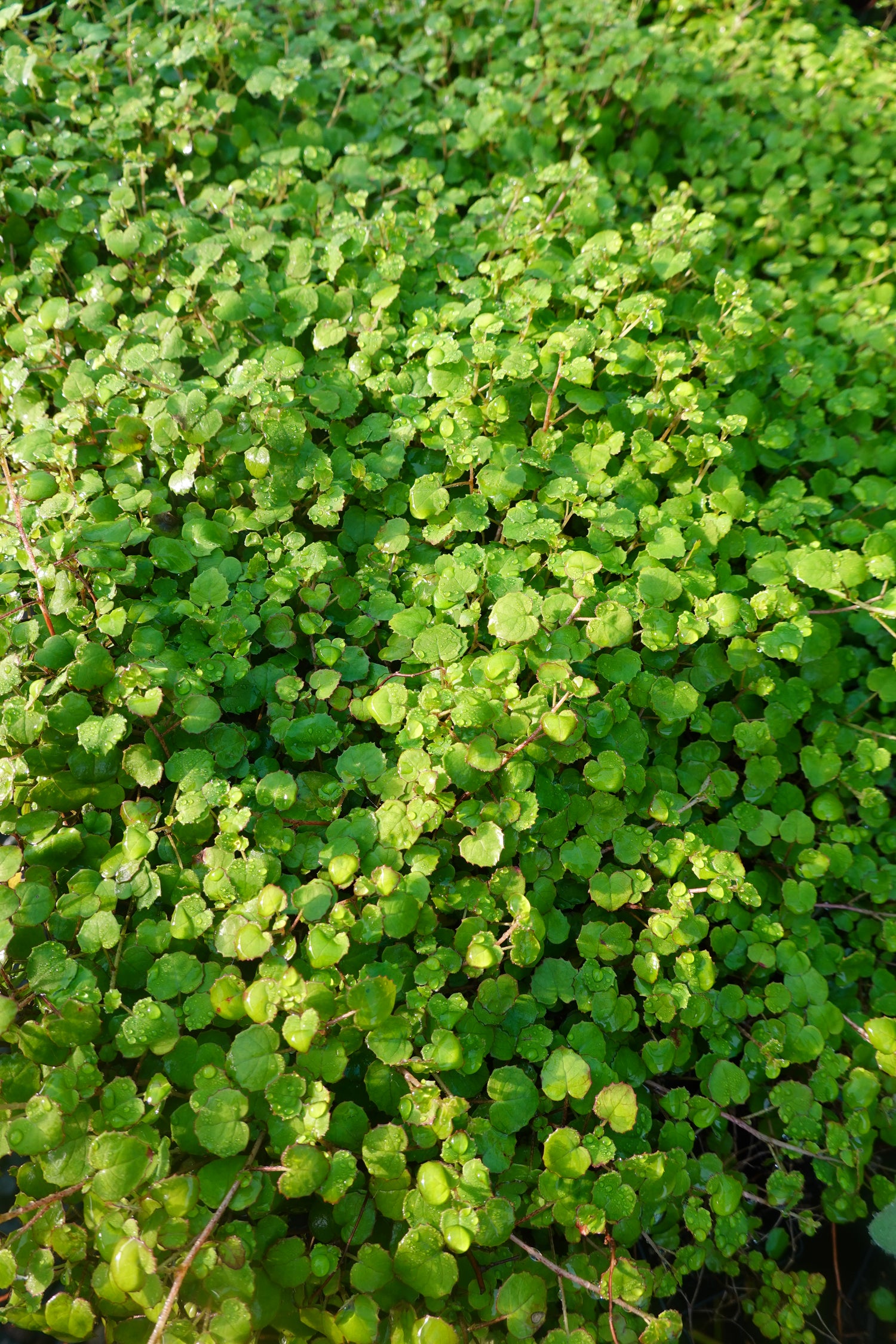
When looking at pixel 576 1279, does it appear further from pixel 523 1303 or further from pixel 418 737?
pixel 418 737

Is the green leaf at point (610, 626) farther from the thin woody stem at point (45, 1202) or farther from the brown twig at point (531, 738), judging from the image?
the thin woody stem at point (45, 1202)

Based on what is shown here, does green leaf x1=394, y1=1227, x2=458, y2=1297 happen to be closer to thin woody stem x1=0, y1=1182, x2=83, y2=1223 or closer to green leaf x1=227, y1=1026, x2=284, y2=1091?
green leaf x1=227, y1=1026, x2=284, y2=1091

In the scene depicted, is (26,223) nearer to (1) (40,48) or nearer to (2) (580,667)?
(1) (40,48)

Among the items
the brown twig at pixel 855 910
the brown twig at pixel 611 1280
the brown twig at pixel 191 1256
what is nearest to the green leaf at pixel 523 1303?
the brown twig at pixel 611 1280

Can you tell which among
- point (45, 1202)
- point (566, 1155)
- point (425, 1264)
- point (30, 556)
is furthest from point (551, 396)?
point (45, 1202)

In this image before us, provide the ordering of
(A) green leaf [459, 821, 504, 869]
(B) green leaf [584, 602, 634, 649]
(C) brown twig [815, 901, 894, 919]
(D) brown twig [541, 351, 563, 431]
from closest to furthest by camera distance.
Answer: (A) green leaf [459, 821, 504, 869] < (B) green leaf [584, 602, 634, 649] < (C) brown twig [815, 901, 894, 919] < (D) brown twig [541, 351, 563, 431]

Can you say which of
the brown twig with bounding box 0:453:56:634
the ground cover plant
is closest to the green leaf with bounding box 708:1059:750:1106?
the ground cover plant

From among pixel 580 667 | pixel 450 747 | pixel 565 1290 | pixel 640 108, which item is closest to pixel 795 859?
pixel 580 667
